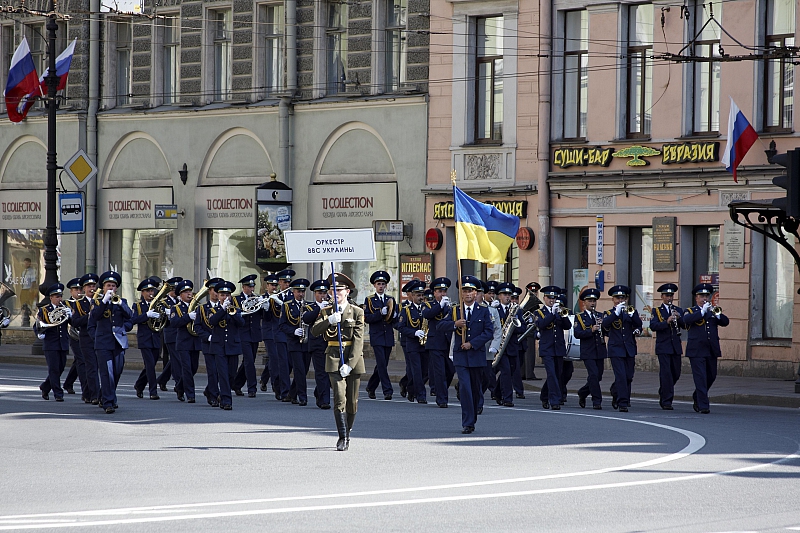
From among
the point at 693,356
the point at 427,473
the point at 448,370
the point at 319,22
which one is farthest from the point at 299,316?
the point at 319,22

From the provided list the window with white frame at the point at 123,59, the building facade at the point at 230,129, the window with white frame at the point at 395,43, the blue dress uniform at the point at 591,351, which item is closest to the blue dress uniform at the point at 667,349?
the blue dress uniform at the point at 591,351

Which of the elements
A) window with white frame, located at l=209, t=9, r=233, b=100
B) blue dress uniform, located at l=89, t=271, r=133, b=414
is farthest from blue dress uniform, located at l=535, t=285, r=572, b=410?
window with white frame, located at l=209, t=9, r=233, b=100

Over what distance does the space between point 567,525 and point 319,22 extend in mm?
24717

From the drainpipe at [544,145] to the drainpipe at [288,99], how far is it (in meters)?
6.86

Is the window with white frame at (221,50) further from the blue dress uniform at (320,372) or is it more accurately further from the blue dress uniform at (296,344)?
the blue dress uniform at (320,372)

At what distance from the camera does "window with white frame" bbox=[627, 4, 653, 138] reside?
2798cm

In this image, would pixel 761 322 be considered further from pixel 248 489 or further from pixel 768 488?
pixel 248 489

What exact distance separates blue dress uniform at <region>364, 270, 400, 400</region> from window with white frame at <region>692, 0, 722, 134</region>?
345 inches

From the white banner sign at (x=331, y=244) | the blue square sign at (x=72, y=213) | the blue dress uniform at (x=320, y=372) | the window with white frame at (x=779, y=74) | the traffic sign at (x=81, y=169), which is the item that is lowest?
the blue dress uniform at (x=320, y=372)

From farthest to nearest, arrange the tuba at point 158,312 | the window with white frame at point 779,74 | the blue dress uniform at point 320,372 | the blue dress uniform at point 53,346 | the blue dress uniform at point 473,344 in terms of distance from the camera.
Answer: the window with white frame at point 779,74, the tuba at point 158,312, the blue dress uniform at point 53,346, the blue dress uniform at point 320,372, the blue dress uniform at point 473,344

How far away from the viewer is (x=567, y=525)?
9453mm

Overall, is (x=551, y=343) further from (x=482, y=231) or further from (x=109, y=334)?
(x=109, y=334)

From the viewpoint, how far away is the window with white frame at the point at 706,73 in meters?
26.9

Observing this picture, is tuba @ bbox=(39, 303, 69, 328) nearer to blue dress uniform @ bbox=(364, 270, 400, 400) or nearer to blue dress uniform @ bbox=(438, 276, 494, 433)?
blue dress uniform @ bbox=(364, 270, 400, 400)
